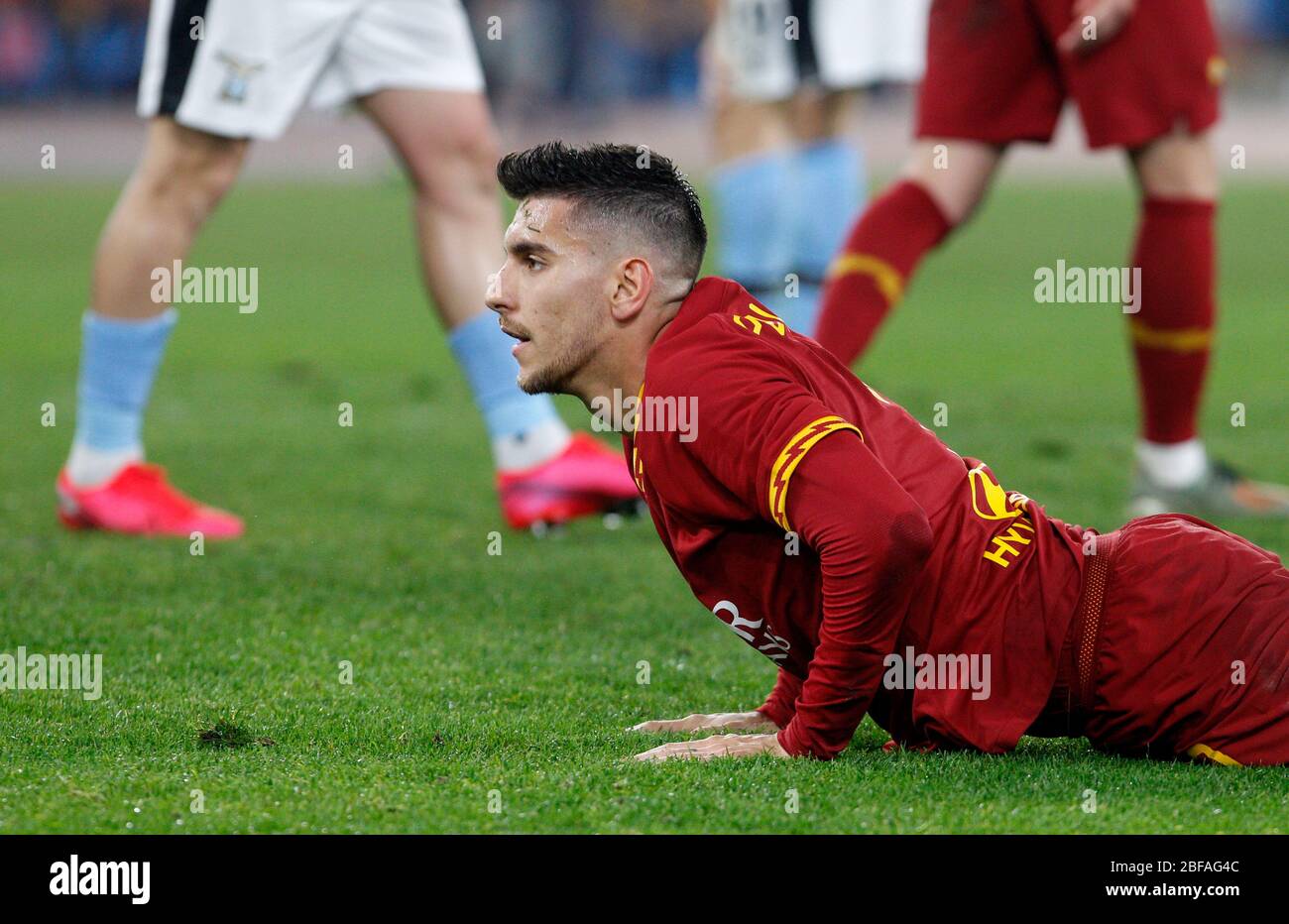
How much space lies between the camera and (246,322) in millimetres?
9641

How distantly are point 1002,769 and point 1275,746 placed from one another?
1.32 ft

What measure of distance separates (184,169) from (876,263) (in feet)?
5.41

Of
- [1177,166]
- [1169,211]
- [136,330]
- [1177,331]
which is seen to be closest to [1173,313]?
[1177,331]

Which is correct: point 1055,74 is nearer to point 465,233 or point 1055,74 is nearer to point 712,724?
point 465,233

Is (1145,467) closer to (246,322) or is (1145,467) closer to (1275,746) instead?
(1275,746)

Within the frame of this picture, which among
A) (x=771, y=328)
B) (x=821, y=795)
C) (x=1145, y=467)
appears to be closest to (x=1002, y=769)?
(x=821, y=795)

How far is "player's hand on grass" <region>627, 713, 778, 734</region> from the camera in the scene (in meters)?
2.83

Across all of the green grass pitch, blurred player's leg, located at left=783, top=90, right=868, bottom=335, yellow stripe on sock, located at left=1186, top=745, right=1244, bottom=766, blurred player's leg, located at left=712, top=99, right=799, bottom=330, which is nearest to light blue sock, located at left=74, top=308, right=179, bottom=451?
the green grass pitch

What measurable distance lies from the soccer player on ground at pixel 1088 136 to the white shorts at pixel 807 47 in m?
1.42

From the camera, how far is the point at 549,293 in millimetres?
2572

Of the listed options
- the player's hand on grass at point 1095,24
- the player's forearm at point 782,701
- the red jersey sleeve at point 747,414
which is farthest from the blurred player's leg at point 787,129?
the red jersey sleeve at point 747,414

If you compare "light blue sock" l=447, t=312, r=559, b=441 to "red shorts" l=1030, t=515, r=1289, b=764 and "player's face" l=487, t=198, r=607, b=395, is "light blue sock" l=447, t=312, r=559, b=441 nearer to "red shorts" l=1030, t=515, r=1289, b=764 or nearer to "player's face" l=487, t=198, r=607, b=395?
"player's face" l=487, t=198, r=607, b=395

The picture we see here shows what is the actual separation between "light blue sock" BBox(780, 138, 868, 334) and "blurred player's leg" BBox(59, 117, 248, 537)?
2.28 metres
